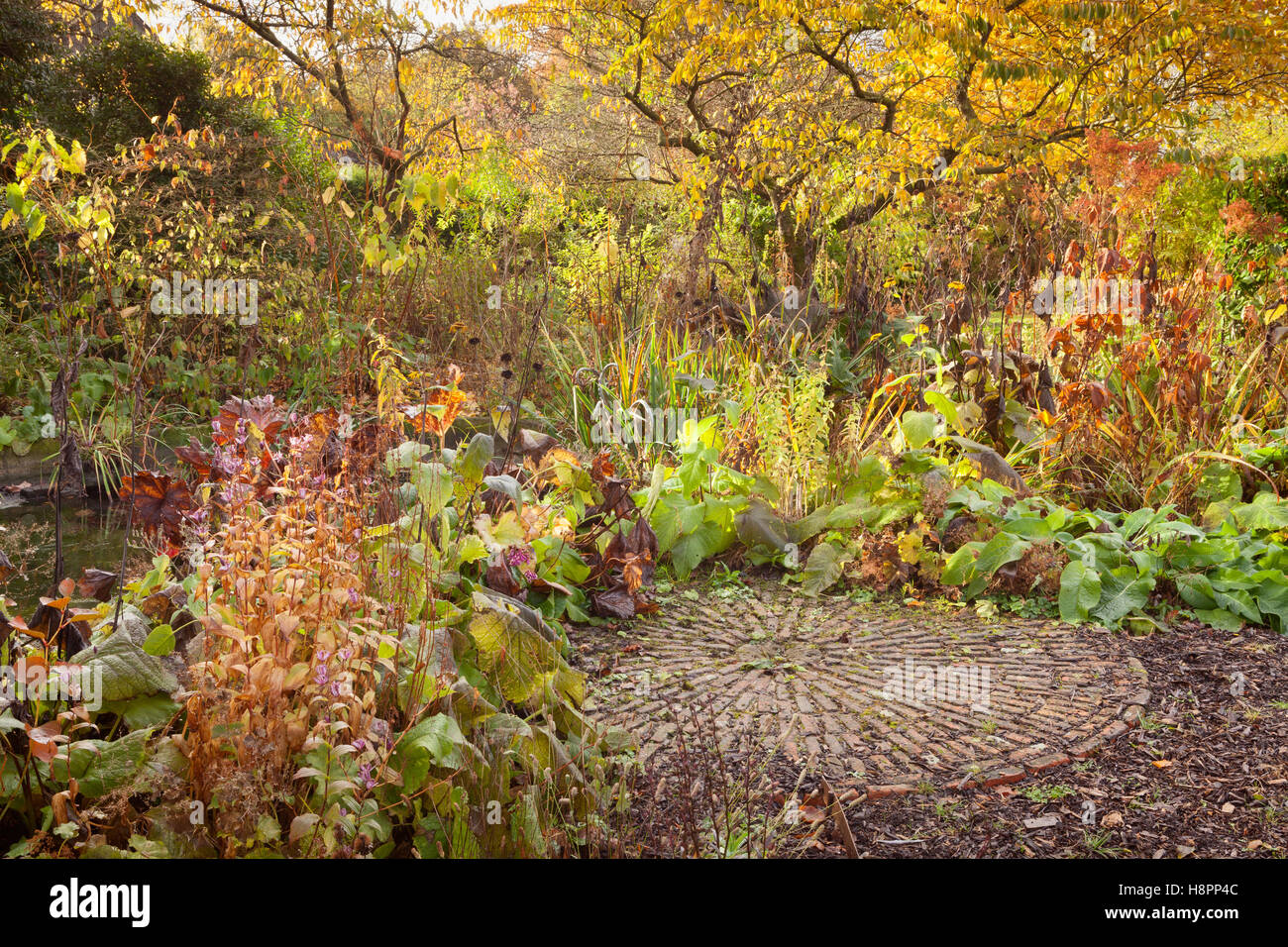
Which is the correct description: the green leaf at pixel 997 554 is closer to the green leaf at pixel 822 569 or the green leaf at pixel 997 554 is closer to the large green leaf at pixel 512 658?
the green leaf at pixel 822 569

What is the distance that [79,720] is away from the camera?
1659 millimetres

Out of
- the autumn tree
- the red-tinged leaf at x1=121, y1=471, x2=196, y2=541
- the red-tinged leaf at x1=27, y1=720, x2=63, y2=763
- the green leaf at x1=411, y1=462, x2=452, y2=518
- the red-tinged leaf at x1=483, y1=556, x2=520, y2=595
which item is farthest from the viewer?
the autumn tree

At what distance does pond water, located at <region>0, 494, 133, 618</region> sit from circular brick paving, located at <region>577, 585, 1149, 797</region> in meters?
1.72

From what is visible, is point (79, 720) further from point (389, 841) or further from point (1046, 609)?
point (1046, 609)

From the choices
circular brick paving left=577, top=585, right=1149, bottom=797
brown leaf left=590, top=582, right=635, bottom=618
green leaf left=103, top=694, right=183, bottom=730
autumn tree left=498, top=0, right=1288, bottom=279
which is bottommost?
circular brick paving left=577, top=585, right=1149, bottom=797

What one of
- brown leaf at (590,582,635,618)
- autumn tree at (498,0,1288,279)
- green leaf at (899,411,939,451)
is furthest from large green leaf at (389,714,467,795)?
autumn tree at (498,0,1288,279)

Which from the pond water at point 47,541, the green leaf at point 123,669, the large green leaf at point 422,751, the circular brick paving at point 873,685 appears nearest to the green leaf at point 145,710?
the green leaf at point 123,669

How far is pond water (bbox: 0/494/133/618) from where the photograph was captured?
314cm

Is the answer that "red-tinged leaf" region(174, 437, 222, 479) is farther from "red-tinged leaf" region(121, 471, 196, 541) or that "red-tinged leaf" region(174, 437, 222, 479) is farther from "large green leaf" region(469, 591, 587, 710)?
"large green leaf" region(469, 591, 587, 710)

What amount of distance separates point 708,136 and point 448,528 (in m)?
6.64

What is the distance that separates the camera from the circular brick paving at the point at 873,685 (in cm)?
226

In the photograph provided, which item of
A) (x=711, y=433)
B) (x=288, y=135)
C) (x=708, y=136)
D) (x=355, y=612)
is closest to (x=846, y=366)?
(x=711, y=433)

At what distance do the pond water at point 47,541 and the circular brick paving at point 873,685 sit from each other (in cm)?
172

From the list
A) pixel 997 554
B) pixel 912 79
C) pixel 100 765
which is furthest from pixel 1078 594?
pixel 912 79
